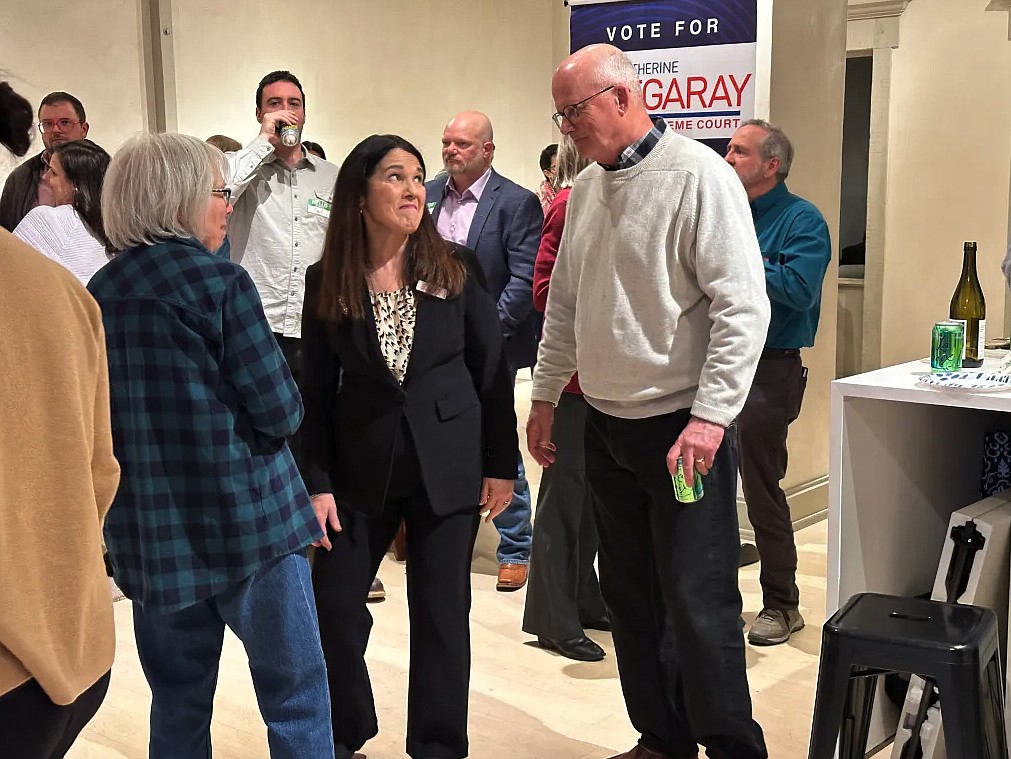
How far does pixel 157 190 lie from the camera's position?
2119mm

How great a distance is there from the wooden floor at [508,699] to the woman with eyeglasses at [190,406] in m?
1.05

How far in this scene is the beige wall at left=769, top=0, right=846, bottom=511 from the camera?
456cm

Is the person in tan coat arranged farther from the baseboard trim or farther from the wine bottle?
the baseboard trim

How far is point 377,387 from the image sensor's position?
258 centimetres

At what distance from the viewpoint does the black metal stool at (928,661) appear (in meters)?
1.98

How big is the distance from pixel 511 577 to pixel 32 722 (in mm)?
3104

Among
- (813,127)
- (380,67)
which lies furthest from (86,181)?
(380,67)

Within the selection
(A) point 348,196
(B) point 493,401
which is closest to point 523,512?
(B) point 493,401

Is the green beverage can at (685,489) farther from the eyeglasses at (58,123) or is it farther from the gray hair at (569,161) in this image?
the eyeglasses at (58,123)

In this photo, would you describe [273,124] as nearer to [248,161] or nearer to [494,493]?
[248,161]

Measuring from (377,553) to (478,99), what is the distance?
251 inches

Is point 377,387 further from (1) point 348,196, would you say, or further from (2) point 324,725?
(2) point 324,725

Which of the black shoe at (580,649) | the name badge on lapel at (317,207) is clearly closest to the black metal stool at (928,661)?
the black shoe at (580,649)

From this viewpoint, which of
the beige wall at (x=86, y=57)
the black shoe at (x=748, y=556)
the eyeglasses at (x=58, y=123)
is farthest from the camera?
the beige wall at (x=86, y=57)
